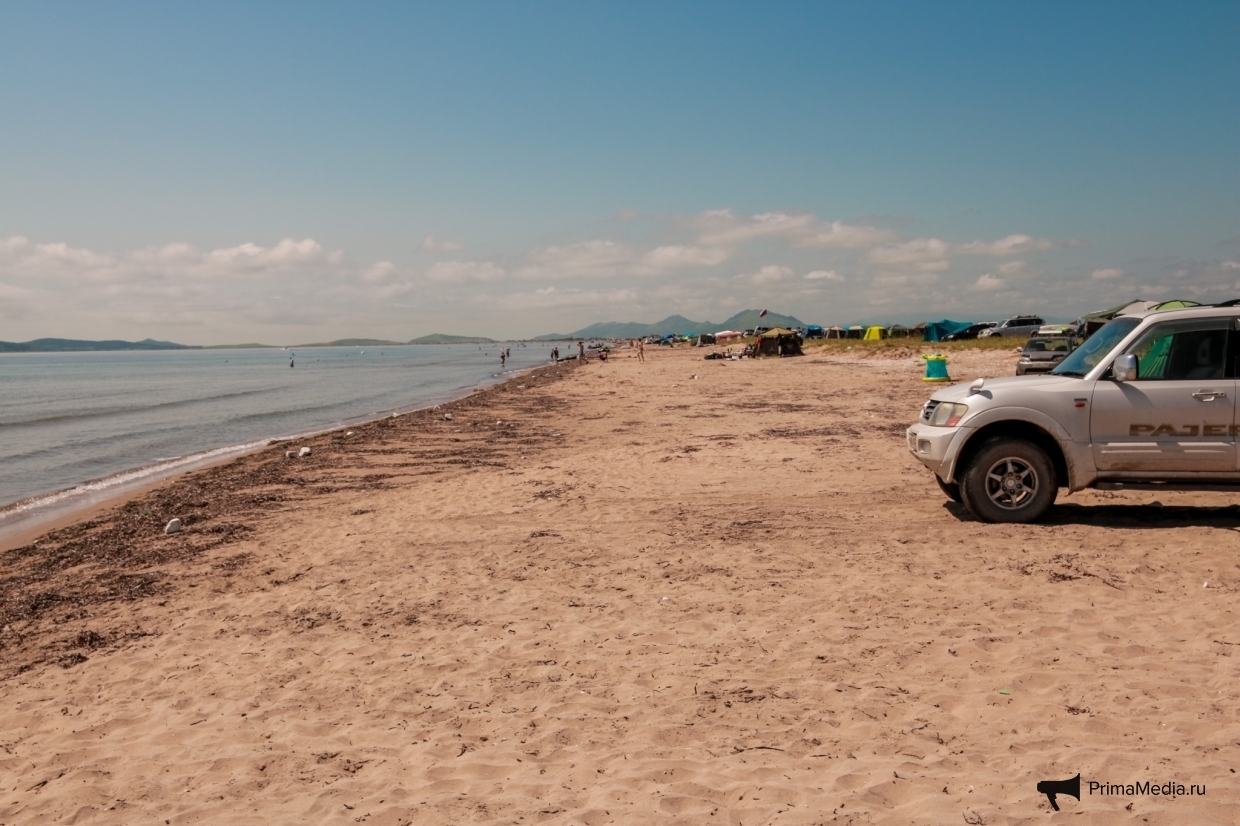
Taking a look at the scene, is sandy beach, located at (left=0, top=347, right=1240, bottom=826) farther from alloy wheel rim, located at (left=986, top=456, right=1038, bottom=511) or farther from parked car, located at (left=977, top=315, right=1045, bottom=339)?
parked car, located at (left=977, top=315, right=1045, bottom=339)

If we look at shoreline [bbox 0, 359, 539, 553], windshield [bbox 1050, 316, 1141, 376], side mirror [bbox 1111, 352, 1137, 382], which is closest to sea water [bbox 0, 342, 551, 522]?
shoreline [bbox 0, 359, 539, 553]

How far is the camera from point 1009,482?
780 cm

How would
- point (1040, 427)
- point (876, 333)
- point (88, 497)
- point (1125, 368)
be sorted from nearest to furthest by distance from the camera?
point (1125, 368), point (1040, 427), point (88, 497), point (876, 333)

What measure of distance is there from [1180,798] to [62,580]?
9.07 meters

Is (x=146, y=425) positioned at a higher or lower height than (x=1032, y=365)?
lower

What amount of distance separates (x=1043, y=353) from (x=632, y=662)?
22924mm

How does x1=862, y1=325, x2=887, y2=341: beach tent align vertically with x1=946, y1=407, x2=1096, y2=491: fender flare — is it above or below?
above

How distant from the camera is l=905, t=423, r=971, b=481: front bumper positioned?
25.5 feet

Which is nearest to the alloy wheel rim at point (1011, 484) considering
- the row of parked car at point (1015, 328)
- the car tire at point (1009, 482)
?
the car tire at point (1009, 482)

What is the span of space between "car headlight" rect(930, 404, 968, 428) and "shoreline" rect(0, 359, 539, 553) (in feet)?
36.6

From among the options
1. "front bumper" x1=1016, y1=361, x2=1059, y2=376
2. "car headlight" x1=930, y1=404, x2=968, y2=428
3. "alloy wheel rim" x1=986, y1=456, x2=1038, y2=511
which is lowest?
"alloy wheel rim" x1=986, y1=456, x2=1038, y2=511

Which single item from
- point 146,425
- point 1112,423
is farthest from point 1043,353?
point 146,425

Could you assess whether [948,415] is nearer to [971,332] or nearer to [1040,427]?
[1040,427]

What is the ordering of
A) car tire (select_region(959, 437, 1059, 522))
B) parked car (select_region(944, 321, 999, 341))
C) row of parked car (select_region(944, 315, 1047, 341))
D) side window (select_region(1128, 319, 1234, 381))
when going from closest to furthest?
side window (select_region(1128, 319, 1234, 381)), car tire (select_region(959, 437, 1059, 522)), row of parked car (select_region(944, 315, 1047, 341)), parked car (select_region(944, 321, 999, 341))
